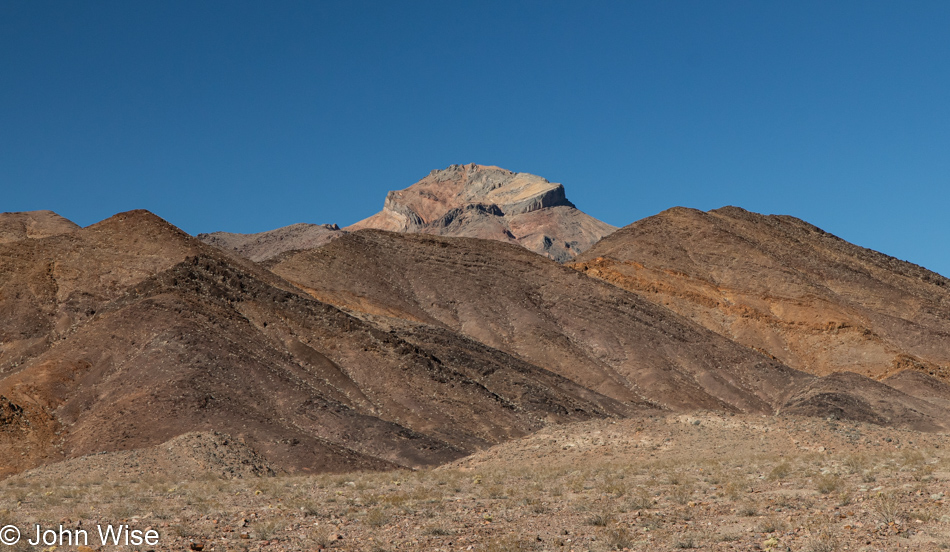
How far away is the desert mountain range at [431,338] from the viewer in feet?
122

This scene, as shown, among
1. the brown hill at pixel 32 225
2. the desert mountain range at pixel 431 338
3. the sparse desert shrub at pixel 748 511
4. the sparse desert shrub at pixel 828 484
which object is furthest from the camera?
the brown hill at pixel 32 225

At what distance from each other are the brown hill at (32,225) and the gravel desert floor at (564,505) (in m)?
77.7

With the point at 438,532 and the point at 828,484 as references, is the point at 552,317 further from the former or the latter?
the point at 438,532

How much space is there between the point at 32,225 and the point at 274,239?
177ft

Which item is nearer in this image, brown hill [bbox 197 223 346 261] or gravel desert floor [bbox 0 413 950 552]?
gravel desert floor [bbox 0 413 950 552]

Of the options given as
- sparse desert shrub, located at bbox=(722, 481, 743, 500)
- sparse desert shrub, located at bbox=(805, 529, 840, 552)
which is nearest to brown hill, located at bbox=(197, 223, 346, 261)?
sparse desert shrub, located at bbox=(722, 481, 743, 500)

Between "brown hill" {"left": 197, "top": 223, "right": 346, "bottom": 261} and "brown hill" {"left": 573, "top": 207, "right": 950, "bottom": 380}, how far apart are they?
66296 mm

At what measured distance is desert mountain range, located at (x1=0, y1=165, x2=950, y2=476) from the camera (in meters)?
37.1

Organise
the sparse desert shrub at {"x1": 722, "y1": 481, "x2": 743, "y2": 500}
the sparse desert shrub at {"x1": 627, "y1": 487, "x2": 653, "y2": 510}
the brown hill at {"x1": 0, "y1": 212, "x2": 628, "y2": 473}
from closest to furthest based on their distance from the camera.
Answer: the sparse desert shrub at {"x1": 627, "y1": 487, "x2": 653, "y2": 510} → the sparse desert shrub at {"x1": 722, "y1": 481, "x2": 743, "y2": 500} → the brown hill at {"x1": 0, "y1": 212, "x2": 628, "y2": 473}

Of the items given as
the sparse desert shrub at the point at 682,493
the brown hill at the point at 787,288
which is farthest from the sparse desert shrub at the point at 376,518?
the brown hill at the point at 787,288

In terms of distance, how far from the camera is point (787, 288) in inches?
3231

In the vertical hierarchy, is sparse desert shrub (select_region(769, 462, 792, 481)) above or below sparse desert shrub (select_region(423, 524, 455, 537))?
above

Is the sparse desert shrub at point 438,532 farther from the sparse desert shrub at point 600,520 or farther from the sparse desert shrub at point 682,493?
the sparse desert shrub at point 682,493

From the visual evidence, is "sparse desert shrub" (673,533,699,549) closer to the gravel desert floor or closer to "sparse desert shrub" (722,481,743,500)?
the gravel desert floor
